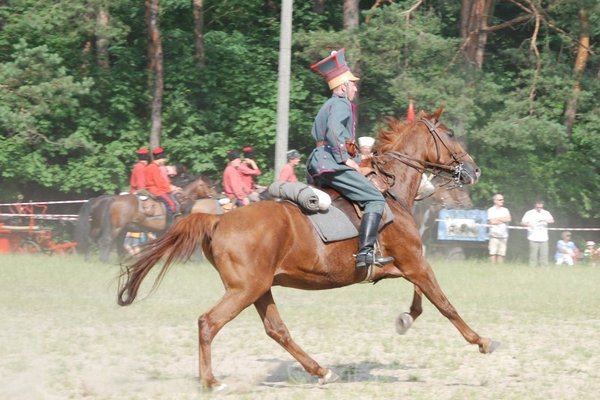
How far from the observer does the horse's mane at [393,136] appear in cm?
1010

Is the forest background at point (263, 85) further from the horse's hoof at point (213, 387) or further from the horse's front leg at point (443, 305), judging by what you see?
the horse's hoof at point (213, 387)

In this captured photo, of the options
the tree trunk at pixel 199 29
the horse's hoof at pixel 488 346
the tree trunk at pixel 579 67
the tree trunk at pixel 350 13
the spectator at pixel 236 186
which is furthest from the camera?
the tree trunk at pixel 199 29

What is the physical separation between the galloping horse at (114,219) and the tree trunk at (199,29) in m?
7.66

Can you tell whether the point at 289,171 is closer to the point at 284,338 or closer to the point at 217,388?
the point at 284,338

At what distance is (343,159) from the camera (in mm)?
9242

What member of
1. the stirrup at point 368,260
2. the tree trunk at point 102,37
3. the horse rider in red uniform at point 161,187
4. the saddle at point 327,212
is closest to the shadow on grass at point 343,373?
the stirrup at point 368,260

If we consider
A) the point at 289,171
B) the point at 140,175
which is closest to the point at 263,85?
the point at 140,175

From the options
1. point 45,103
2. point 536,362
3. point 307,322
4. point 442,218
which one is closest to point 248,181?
point 442,218

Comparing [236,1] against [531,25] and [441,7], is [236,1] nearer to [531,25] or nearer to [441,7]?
[441,7]

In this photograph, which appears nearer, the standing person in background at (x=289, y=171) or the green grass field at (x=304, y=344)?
the green grass field at (x=304, y=344)

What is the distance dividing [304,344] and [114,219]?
34.6 ft

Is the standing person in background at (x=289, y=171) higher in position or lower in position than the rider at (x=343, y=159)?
lower

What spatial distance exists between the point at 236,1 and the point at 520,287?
14406 mm

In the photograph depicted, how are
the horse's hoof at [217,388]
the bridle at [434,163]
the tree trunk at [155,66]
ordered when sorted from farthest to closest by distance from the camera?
the tree trunk at [155,66] < the bridle at [434,163] < the horse's hoof at [217,388]
